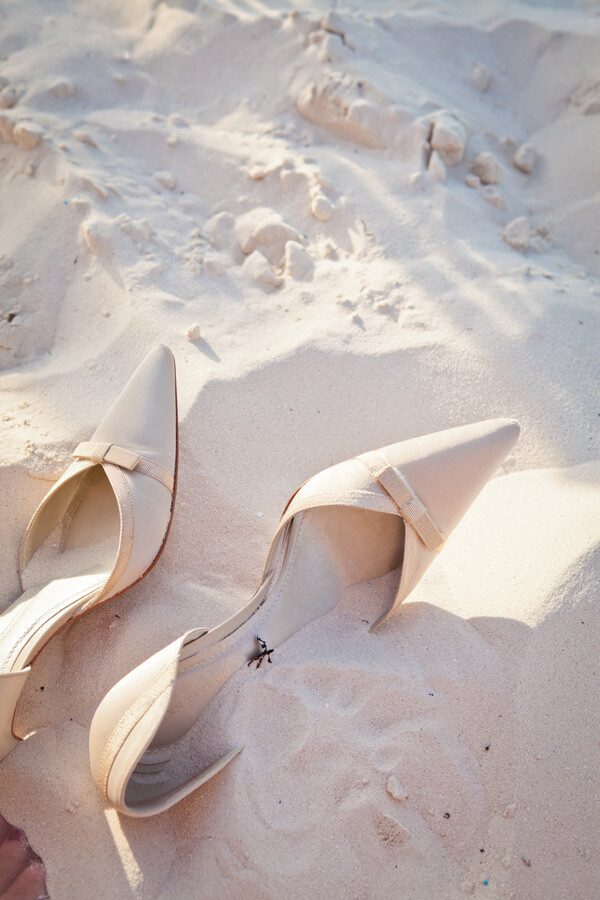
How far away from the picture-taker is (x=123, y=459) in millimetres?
1474

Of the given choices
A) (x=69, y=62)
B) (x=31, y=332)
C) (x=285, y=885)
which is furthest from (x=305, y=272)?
(x=285, y=885)

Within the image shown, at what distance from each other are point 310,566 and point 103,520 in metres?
0.55

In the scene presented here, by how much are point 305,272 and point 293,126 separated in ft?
2.50

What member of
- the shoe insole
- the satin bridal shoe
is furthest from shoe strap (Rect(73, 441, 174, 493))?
the shoe insole

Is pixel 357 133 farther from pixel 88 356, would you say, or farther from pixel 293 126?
pixel 88 356

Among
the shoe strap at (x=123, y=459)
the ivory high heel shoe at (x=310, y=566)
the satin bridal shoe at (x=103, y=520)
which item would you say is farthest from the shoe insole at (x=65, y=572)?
the ivory high heel shoe at (x=310, y=566)

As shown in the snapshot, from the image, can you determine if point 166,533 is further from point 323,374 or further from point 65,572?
point 323,374

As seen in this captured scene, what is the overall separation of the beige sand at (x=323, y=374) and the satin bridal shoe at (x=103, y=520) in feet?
0.28

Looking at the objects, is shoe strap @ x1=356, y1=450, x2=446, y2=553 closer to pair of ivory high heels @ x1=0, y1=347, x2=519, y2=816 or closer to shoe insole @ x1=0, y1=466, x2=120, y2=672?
→ pair of ivory high heels @ x1=0, y1=347, x2=519, y2=816

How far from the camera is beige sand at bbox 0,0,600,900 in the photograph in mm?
1154

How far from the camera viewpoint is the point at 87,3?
2.73 metres

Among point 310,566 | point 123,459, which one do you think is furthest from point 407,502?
point 123,459

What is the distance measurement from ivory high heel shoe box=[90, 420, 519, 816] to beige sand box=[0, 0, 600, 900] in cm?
6

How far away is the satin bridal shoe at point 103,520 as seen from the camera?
53.1 inches
